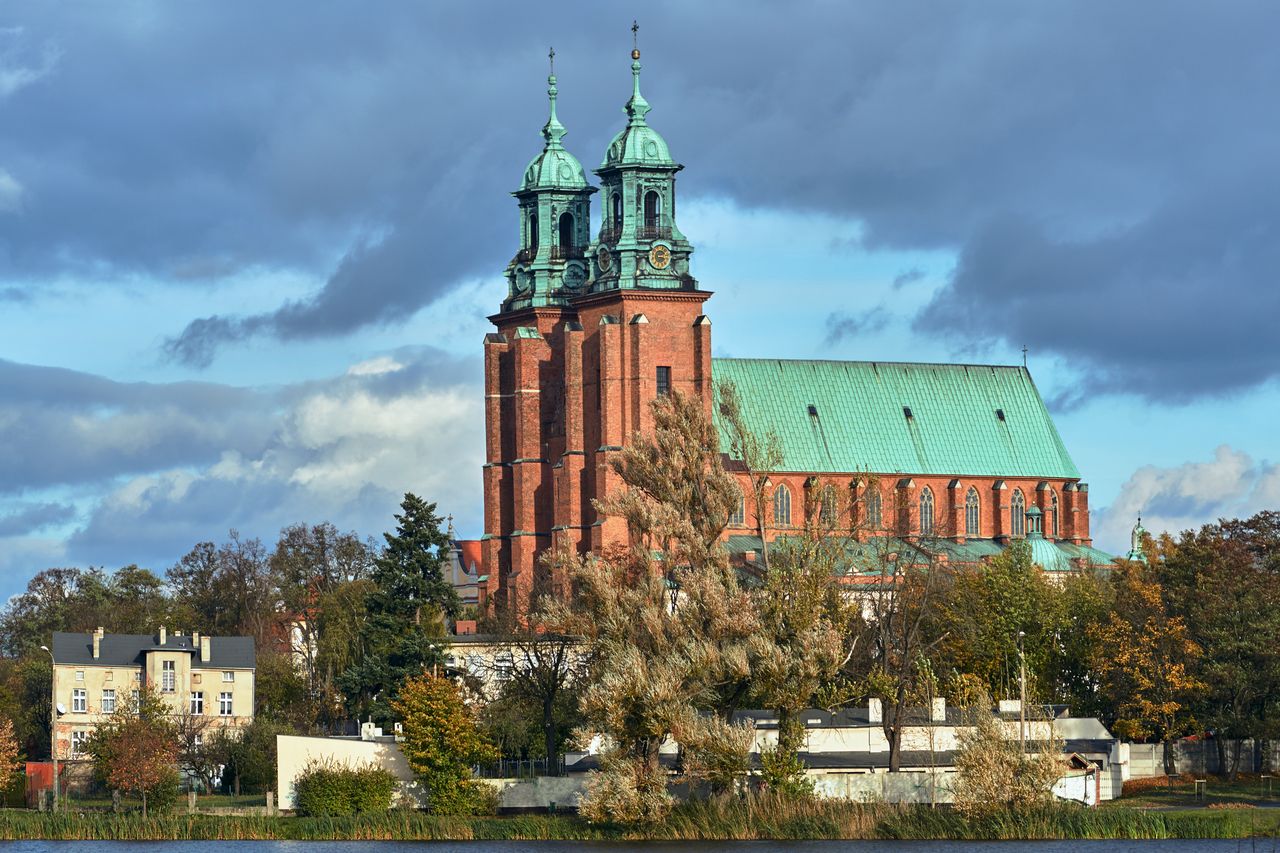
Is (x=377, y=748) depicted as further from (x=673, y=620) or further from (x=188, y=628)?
(x=188, y=628)

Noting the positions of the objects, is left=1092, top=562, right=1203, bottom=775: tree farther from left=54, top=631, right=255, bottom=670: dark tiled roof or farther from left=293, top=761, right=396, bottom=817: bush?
left=54, top=631, right=255, bottom=670: dark tiled roof

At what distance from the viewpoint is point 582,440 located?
116000 mm

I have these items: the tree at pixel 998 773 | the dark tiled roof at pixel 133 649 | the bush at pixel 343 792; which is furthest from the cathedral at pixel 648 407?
the tree at pixel 998 773

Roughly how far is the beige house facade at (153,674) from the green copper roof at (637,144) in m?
28.1

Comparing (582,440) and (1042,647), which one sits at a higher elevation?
(582,440)

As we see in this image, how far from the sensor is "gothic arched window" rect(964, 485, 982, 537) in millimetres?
129750

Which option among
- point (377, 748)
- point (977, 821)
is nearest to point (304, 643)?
point (377, 748)

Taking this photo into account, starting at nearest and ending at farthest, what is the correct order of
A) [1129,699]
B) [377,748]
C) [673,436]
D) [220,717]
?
A: [673,436] → [377,748] → [1129,699] → [220,717]

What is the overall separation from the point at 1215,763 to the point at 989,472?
1737 inches

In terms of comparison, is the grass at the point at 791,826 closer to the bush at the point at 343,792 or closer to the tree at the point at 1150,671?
the bush at the point at 343,792

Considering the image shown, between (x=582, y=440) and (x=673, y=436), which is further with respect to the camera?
(x=582, y=440)

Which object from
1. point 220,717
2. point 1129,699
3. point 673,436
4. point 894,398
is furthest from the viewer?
point 894,398

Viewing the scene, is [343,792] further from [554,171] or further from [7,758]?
[554,171]

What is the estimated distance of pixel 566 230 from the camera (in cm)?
12300
